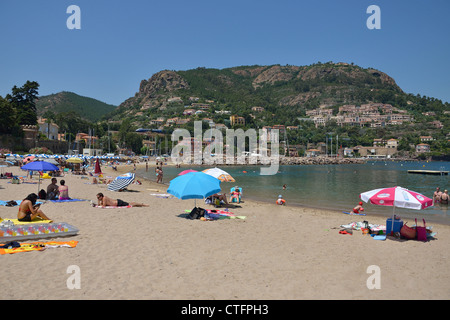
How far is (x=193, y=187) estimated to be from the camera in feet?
33.2

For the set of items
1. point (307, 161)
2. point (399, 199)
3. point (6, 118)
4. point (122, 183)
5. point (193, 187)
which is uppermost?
point (6, 118)

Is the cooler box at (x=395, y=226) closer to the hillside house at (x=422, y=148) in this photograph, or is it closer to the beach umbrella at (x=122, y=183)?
the beach umbrella at (x=122, y=183)

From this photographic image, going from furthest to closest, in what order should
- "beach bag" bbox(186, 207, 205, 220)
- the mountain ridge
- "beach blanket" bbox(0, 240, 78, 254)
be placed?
the mountain ridge, "beach bag" bbox(186, 207, 205, 220), "beach blanket" bbox(0, 240, 78, 254)

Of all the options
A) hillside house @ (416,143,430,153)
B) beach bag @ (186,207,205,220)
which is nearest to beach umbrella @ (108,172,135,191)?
beach bag @ (186,207,205,220)

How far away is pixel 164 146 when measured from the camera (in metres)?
116

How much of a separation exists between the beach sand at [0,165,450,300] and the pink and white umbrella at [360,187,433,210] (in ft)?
3.35

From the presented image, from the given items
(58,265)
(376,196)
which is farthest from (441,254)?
(58,265)

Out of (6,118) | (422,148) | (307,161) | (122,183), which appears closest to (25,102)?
(6,118)

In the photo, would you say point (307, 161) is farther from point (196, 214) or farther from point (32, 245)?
point (32, 245)

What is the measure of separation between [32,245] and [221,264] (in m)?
4.02

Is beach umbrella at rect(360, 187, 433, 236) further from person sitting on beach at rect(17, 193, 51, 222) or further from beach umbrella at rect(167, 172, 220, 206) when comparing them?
person sitting on beach at rect(17, 193, 51, 222)

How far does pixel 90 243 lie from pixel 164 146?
11031cm

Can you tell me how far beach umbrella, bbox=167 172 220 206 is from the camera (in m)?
9.96
